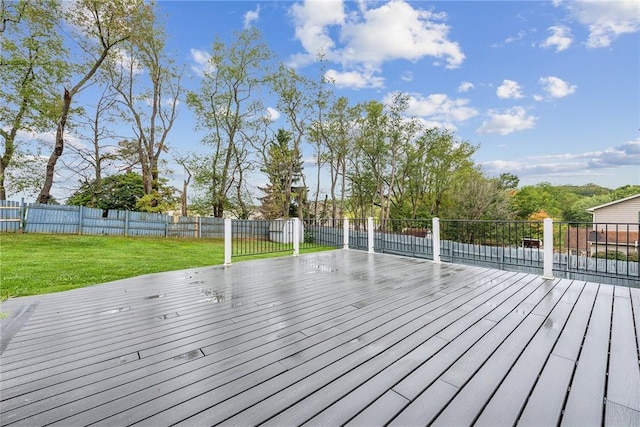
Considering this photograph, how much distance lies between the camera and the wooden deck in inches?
48.6

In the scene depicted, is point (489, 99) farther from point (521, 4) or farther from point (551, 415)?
point (551, 415)

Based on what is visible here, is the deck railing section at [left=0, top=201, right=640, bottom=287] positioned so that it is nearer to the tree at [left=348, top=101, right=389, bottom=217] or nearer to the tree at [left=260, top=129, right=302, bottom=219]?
the tree at [left=260, top=129, right=302, bottom=219]

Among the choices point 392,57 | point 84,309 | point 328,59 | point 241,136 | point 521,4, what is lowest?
point 84,309

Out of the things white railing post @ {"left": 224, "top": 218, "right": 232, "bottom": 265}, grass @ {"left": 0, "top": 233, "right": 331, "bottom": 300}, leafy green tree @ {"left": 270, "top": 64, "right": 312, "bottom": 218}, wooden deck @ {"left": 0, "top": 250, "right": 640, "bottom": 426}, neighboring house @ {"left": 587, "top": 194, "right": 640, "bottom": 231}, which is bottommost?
grass @ {"left": 0, "top": 233, "right": 331, "bottom": 300}

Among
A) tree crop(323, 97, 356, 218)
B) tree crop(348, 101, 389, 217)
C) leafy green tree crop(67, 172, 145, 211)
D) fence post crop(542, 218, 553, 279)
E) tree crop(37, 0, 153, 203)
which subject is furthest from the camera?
tree crop(348, 101, 389, 217)

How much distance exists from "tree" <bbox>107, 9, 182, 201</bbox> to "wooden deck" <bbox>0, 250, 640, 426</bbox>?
13339 mm

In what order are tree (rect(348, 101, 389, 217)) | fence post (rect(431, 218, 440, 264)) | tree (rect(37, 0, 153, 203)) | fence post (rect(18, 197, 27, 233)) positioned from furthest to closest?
tree (rect(348, 101, 389, 217)), tree (rect(37, 0, 153, 203)), fence post (rect(18, 197, 27, 233)), fence post (rect(431, 218, 440, 264))

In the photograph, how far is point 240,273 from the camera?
4430 mm

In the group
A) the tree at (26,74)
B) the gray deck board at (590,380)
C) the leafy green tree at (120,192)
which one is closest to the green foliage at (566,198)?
the gray deck board at (590,380)

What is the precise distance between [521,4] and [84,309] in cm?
1172

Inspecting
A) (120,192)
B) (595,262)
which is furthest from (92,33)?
(595,262)

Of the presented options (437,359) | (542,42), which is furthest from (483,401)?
(542,42)

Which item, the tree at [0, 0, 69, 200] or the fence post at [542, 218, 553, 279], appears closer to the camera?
the fence post at [542, 218, 553, 279]

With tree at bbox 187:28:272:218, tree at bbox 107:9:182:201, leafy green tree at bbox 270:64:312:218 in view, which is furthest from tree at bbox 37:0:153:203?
leafy green tree at bbox 270:64:312:218
